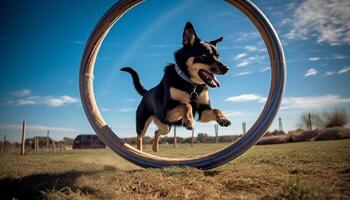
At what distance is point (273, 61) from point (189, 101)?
4.91 feet

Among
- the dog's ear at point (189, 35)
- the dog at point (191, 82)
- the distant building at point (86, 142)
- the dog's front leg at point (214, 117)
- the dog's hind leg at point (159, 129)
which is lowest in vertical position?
the distant building at point (86, 142)

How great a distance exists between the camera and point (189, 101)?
4.87m

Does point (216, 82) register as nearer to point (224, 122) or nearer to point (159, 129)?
point (224, 122)

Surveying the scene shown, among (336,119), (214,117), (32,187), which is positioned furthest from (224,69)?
(336,119)

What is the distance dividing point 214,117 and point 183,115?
0.56 m

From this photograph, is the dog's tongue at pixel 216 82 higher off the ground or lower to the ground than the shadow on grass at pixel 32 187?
higher

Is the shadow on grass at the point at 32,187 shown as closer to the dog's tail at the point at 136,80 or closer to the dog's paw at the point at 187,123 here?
the dog's paw at the point at 187,123

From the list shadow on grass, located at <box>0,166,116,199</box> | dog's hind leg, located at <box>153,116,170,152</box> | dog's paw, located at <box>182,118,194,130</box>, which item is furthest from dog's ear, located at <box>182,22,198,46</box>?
shadow on grass, located at <box>0,166,116,199</box>

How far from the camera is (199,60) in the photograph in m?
4.75

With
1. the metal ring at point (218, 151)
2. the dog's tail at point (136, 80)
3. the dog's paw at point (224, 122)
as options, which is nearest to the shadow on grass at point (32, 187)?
the metal ring at point (218, 151)

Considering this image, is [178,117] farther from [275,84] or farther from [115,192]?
[115,192]

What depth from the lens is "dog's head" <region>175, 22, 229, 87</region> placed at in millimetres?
4703

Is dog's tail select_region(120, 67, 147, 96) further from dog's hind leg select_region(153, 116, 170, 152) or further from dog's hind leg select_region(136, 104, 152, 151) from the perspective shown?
dog's hind leg select_region(153, 116, 170, 152)

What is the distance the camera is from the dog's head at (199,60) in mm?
4703
